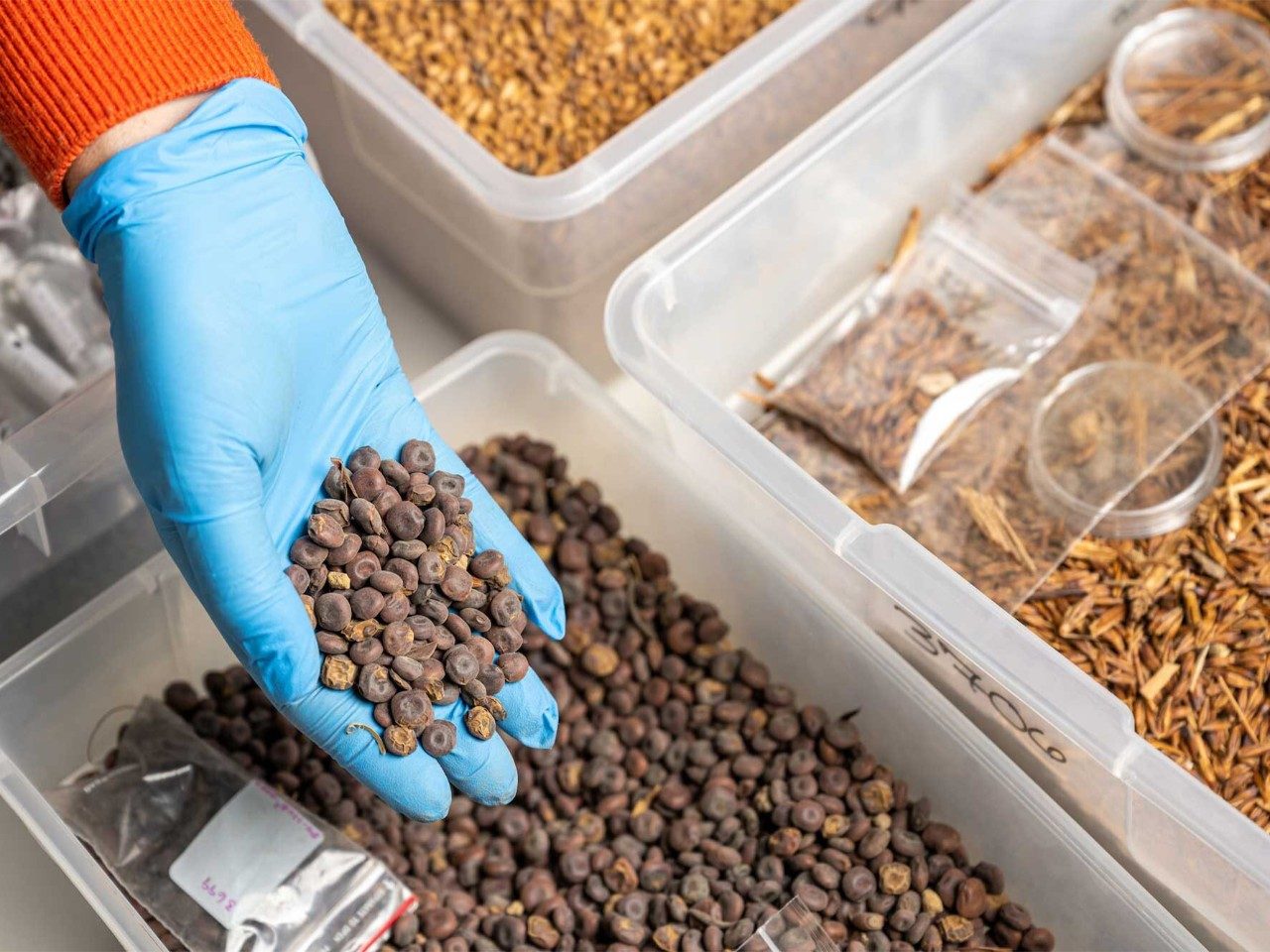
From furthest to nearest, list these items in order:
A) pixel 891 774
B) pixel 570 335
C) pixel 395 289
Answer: pixel 395 289 → pixel 570 335 → pixel 891 774

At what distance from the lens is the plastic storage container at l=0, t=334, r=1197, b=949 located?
120 centimetres

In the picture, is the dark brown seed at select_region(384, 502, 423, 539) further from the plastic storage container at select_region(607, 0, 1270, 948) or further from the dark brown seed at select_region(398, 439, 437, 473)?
the plastic storage container at select_region(607, 0, 1270, 948)

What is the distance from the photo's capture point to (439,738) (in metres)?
1.06

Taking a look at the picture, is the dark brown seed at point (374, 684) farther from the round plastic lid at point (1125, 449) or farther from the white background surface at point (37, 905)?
the round plastic lid at point (1125, 449)

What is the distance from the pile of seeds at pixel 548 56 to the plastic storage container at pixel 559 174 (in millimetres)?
97

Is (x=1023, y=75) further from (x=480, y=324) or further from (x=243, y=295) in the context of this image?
(x=243, y=295)

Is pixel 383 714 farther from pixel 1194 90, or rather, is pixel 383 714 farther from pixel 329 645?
pixel 1194 90

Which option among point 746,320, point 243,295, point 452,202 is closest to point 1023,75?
point 746,320

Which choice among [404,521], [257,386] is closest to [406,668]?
[404,521]

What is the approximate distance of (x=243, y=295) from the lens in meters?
1.06

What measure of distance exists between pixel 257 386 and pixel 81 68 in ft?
0.96

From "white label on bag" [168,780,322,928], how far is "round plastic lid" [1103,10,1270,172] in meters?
1.29

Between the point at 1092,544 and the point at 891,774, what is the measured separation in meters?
0.34

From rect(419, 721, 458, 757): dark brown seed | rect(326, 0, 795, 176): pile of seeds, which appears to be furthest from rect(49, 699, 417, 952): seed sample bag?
rect(326, 0, 795, 176): pile of seeds
